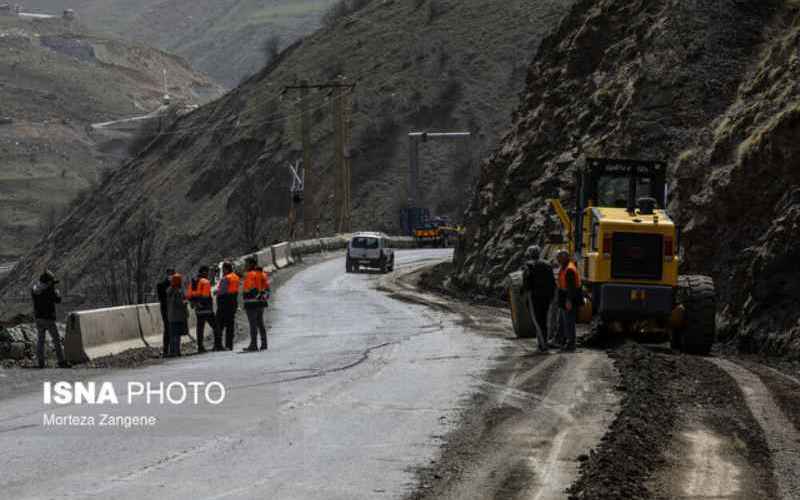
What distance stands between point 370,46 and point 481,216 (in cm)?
8303

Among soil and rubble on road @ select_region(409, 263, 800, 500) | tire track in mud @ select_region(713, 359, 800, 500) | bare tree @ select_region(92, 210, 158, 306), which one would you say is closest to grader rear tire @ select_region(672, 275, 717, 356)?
soil and rubble on road @ select_region(409, 263, 800, 500)

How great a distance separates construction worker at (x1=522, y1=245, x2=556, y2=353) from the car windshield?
116 feet

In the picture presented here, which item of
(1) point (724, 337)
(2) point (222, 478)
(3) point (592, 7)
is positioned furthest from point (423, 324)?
(3) point (592, 7)

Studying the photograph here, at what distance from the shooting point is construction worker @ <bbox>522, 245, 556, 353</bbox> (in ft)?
78.3

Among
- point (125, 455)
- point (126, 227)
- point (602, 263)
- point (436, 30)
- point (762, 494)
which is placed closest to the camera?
point (762, 494)

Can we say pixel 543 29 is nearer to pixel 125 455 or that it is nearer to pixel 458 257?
pixel 458 257

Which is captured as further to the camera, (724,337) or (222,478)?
(724,337)

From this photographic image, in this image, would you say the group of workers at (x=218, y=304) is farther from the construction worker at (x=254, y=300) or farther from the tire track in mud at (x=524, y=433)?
the tire track in mud at (x=524, y=433)

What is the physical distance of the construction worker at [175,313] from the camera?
26.5m

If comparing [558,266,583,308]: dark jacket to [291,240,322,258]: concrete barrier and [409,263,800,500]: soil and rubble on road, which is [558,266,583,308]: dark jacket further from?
[291,240,322,258]: concrete barrier

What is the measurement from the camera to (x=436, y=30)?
4970 inches

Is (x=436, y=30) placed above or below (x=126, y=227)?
above

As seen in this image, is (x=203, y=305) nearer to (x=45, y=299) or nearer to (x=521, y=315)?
(x=45, y=299)

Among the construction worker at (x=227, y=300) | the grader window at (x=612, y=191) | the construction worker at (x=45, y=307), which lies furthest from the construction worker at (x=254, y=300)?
the grader window at (x=612, y=191)
